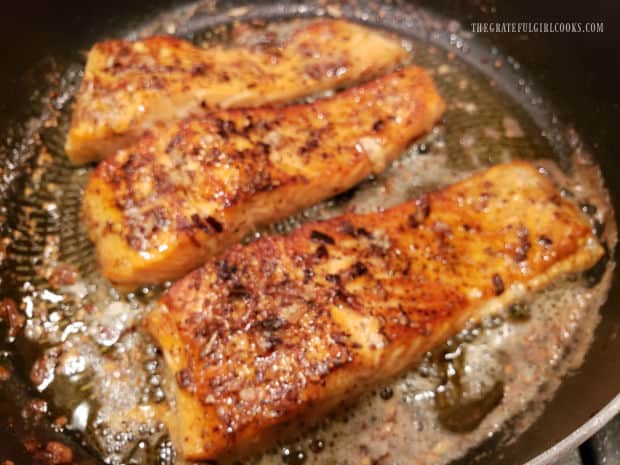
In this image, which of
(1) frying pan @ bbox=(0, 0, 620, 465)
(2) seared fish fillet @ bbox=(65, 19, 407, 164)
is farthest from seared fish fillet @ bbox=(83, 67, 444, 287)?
(1) frying pan @ bbox=(0, 0, 620, 465)

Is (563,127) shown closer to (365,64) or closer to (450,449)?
(365,64)

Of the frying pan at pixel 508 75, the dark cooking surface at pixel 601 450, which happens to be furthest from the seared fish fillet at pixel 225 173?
the dark cooking surface at pixel 601 450

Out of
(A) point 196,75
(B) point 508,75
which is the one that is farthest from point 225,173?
(B) point 508,75

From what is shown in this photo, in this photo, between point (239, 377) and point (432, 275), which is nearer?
point (239, 377)

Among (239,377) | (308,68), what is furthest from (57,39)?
(239,377)

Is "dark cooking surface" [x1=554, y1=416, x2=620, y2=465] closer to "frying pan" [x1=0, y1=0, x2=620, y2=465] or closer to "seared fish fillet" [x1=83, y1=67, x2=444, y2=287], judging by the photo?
"frying pan" [x1=0, y1=0, x2=620, y2=465]

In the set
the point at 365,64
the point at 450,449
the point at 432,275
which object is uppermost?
the point at 365,64
